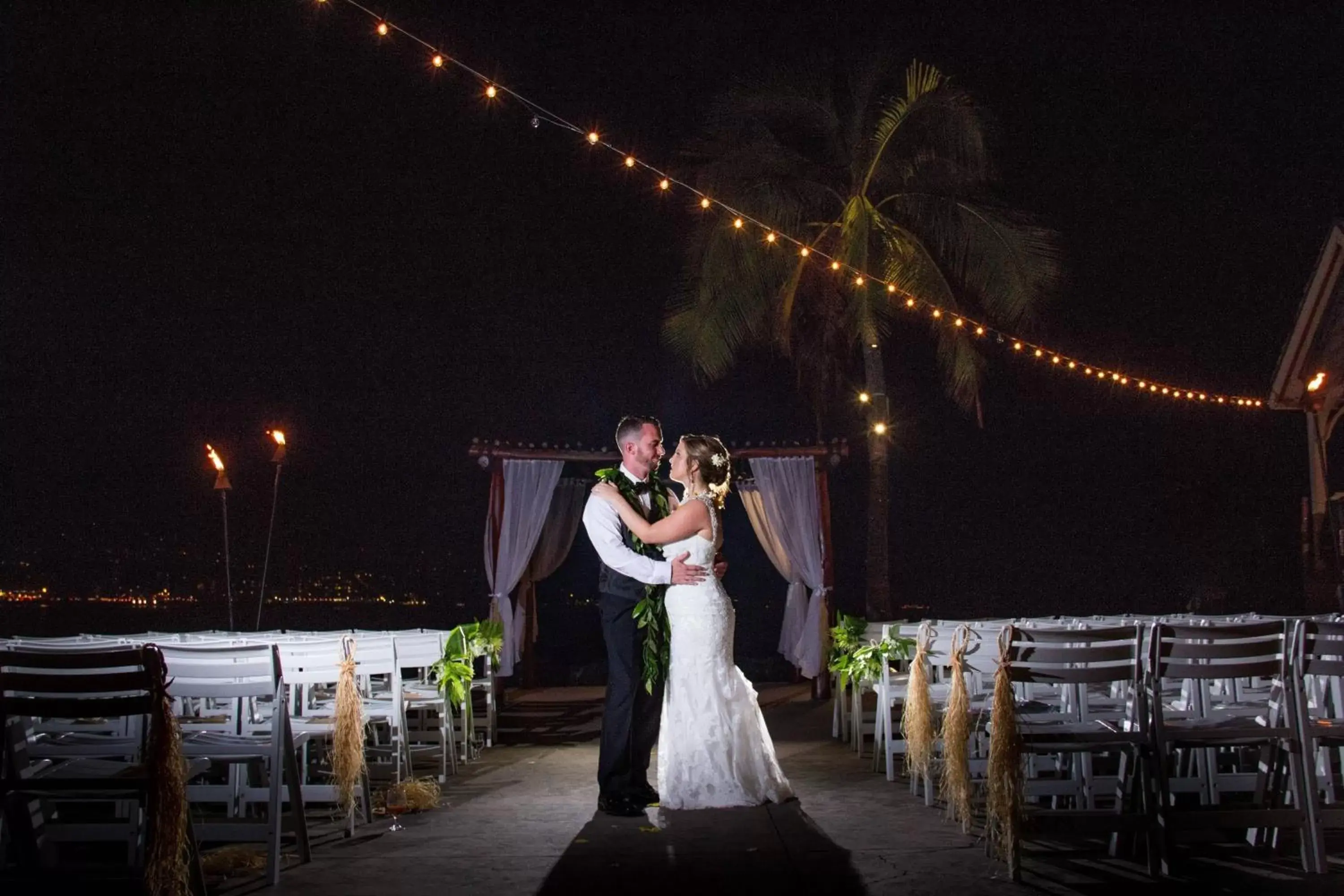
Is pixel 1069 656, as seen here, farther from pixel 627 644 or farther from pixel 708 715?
pixel 627 644

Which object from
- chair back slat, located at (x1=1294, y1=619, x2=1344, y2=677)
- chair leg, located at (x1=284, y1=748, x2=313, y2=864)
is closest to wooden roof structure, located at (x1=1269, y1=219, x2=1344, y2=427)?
chair back slat, located at (x1=1294, y1=619, x2=1344, y2=677)

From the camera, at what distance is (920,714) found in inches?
206

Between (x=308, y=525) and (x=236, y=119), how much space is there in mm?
13020

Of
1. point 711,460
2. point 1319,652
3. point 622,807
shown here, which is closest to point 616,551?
point 711,460

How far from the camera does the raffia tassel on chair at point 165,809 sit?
3.61m

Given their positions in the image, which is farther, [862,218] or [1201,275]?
[1201,275]

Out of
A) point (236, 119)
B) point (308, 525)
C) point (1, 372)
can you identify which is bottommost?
point (308, 525)

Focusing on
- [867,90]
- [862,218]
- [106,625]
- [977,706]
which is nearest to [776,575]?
[862,218]

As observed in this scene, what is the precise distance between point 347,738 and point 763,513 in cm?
770

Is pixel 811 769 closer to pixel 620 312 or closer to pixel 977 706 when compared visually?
pixel 977 706

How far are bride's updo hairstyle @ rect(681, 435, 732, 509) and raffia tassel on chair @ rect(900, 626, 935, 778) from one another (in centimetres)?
120

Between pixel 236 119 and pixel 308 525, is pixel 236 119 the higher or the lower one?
the higher one

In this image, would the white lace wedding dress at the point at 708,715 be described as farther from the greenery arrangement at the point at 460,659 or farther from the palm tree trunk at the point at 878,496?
the palm tree trunk at the point at 878,496

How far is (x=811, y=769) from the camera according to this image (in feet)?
22.4
